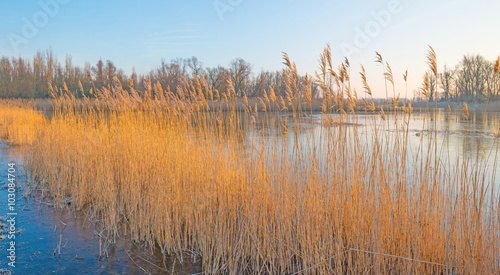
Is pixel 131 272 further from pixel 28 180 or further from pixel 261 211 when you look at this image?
pixel 28 180

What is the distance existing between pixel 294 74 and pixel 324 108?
430mm

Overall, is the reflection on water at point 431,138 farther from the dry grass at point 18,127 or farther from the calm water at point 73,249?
the dry grass at point 18,127

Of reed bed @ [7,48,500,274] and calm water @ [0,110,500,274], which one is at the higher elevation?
reed bed @ [7,48,500,274]

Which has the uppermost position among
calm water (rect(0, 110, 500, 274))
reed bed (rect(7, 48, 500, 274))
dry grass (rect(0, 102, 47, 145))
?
dry grass (rect(0, 102, 47, 145))

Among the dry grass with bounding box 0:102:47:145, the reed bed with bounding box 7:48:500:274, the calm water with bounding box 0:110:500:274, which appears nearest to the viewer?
the reed bed with bounding box 7:48:500:274

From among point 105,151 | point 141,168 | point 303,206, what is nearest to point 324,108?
point 303,206

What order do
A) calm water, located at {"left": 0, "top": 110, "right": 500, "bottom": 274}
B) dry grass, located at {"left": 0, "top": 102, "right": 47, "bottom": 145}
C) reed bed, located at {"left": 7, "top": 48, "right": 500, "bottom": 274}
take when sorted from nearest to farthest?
1. reed bed, located at {"left": 7, "top": 48, "right": 500, "bottom": 274}
2. calm water, located at {"left": 0, "top": 110, "right": 500, "bottom": 274}
3. dry grass, located at {"left": 0, "top": 102, "right": 47, "bottom": 145}

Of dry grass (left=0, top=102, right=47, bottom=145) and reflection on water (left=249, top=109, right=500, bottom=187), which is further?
dry grass (left=0, top=102, right=47, bottom=145)

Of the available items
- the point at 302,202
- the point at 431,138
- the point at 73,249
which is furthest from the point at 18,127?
the point at 431,138

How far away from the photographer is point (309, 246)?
2.67 meters

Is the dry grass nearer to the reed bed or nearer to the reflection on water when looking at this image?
the reed bed

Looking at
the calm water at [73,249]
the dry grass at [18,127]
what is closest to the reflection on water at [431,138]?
the calm water at [73,249]

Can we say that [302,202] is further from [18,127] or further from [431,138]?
[18,127]

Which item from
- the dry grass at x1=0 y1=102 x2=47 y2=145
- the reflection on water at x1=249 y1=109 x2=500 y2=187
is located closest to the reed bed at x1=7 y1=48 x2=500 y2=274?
the reflection on water at x1=249 y1=109 x2=500 y2=187
